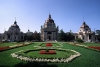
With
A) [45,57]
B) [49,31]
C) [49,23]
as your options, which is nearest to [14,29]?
[49,31]

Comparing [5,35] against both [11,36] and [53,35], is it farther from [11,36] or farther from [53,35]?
[53,35]

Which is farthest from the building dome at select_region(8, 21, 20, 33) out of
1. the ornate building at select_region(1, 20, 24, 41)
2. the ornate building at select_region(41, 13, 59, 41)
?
the ornate building at select_region(41, 13, 59, 41)

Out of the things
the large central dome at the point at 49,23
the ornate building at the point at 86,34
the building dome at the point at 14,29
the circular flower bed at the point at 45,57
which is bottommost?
the circular flower bed at the point at 45,57

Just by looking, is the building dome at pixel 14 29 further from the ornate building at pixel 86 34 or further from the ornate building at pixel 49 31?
the ornate building at pixel 86 34

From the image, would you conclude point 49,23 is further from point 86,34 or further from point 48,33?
point 86,34

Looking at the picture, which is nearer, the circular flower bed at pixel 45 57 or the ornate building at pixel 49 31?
the circular flower bed at pixel 45 57

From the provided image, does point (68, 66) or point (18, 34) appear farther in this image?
point (18, 34)

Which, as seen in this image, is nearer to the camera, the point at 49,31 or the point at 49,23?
the point at 49,31

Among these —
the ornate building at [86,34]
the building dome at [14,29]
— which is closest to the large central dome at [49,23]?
the ornate building at [86,34]

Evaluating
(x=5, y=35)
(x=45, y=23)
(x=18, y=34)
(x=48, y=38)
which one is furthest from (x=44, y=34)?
(x=5, y=35)

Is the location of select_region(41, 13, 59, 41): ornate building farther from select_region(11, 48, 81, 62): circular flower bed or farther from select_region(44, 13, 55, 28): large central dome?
select_region(11, 48, 81, 62): circular flower bed

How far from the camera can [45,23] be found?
72.8m

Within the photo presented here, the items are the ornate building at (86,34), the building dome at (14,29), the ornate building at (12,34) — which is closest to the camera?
the ornate building at (86,34)

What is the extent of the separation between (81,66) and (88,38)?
59.3 m
